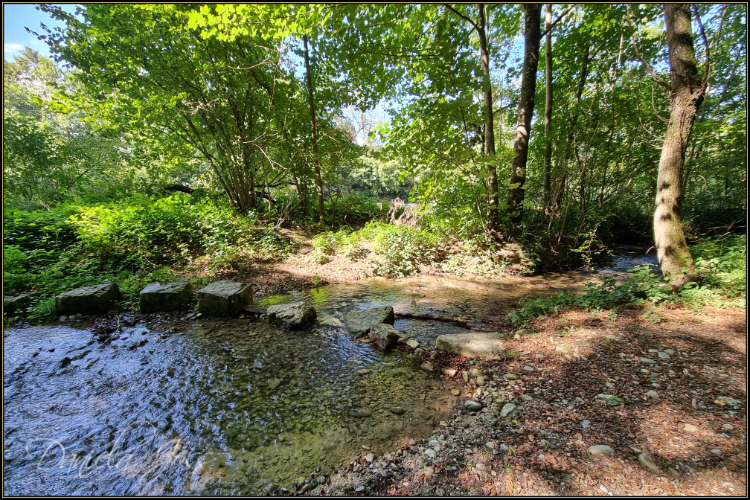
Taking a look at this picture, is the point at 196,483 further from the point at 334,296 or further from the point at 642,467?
the point at 334,296

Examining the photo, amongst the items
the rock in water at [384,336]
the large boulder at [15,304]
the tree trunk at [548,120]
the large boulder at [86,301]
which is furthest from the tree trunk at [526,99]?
the large boulder at [15,304]

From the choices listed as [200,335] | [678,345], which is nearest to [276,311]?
[200,335]

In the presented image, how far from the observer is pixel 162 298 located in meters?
5.04

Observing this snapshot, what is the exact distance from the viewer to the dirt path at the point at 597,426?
5.58 ft

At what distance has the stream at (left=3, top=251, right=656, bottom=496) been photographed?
6.96 ft

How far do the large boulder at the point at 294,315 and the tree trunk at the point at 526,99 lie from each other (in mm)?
6516

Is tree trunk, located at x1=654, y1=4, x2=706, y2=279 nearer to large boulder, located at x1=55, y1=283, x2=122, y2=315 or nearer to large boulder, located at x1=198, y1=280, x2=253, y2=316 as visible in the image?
large boulder, located at x1=198, y1=280, x2=253, y2=316

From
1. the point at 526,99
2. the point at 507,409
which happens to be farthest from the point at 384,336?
the point at 526,99

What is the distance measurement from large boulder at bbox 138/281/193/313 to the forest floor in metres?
4.53

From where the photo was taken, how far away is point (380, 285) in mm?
7086

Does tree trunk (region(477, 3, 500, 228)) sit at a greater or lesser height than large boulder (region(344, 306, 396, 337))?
greater

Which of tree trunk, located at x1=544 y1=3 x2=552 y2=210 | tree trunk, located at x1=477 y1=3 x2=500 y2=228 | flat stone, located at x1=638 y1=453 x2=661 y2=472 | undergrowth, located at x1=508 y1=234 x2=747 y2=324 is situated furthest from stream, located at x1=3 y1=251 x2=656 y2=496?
tree trunk, located at x1=544 y1=3 x2=552 y2=210

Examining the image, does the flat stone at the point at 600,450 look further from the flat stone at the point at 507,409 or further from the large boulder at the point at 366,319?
the large boulder at the point at 366,319

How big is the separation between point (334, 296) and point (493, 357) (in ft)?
12.5
